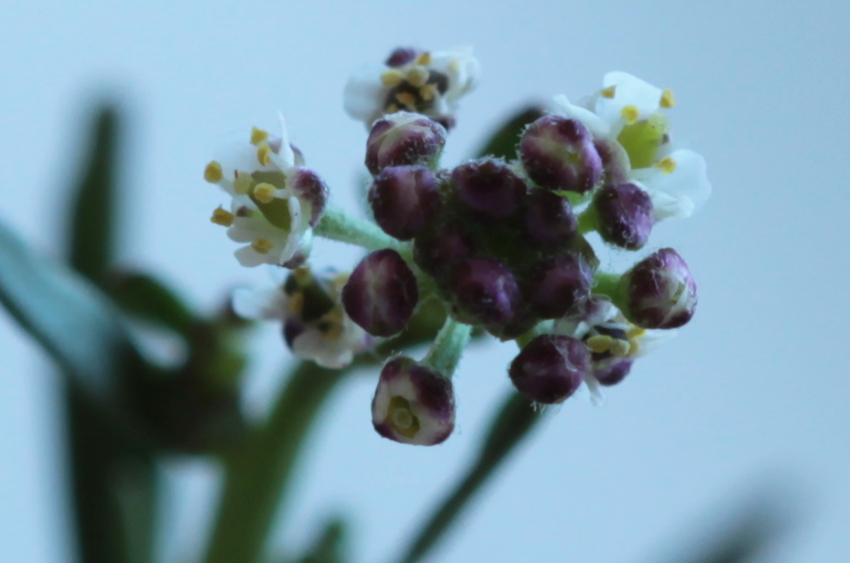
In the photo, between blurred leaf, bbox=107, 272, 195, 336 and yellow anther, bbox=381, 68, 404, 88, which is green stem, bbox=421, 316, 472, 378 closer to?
yellow anther, bbox=381, 68, 404, 88

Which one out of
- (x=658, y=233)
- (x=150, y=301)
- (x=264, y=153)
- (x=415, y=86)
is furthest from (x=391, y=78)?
(x=658, y=233)

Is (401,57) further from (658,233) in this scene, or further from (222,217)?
(658,233)

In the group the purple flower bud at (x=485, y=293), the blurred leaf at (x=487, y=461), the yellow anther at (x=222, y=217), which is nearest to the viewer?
the purple flower bud at (x=485, y=293)

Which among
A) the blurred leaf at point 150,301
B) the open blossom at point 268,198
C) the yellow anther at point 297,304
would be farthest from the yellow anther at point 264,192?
the blurred leaf at point 150,301

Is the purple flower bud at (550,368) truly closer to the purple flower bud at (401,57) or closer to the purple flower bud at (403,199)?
the purple flower bud at (403,199)

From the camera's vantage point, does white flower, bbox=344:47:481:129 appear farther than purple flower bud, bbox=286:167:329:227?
Yes

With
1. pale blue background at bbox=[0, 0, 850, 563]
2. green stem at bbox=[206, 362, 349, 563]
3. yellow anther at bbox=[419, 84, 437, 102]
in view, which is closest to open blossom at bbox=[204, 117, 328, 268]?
yellow anther at bbox=[419, 84, 437, 102]
